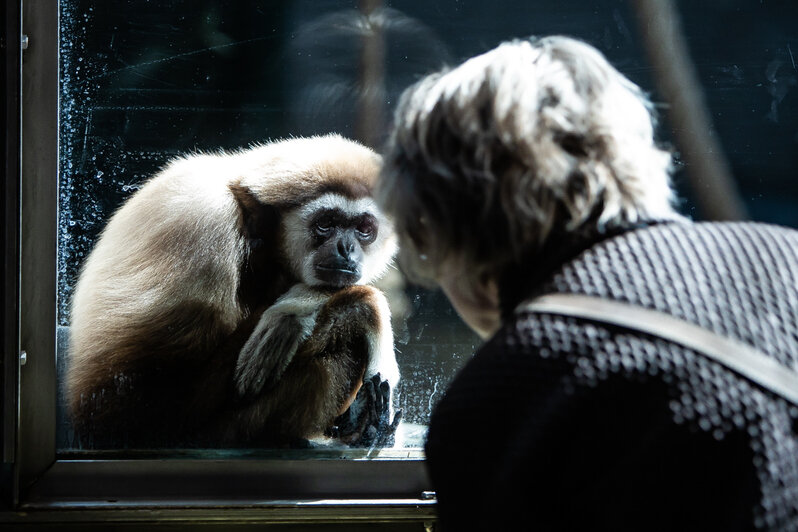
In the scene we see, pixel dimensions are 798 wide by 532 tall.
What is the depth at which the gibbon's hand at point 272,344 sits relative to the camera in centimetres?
202

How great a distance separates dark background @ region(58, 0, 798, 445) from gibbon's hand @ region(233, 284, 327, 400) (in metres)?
0.28

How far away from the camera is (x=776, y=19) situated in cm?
215

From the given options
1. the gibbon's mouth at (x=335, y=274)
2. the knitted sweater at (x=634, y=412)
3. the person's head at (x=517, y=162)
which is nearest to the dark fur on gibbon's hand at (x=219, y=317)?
the gibbon's mouth at (x=335, y=274)

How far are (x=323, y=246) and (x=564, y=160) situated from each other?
3.98 feet

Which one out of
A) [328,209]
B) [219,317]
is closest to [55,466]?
[219,317]

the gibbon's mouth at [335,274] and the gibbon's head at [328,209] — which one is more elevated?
the gibbon's head at [328,209]

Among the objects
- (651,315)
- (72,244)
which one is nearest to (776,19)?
(651,315)

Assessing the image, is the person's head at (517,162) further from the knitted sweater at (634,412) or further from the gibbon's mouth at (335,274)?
the gibbon's mouth at (335,274)

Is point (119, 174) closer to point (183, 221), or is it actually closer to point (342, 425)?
point (183, 221)

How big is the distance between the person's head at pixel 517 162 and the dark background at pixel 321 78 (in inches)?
41.0

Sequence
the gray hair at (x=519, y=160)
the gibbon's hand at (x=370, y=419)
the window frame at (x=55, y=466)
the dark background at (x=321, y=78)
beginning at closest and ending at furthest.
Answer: the gray hair at (x=519, y=160) → the window frame at (x=55, y=466) → the dark background at (x=321, y=78) → the gibbon's hand at (x=370, y=419)

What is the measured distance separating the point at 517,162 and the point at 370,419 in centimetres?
127

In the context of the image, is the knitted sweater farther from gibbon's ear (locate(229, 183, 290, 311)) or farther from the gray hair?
gibbon's ear (locate(229, 183, 290, 311))

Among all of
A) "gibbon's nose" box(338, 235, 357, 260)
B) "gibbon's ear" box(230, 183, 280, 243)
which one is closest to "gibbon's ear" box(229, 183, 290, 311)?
"gibbon's ear" box(230, 183, 280, 243)
